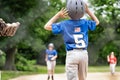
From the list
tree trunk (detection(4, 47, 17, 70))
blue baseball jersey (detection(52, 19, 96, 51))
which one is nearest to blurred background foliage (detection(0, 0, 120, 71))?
tree trunk (detection(4, 47, 17, 70))

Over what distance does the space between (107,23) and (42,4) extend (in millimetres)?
15093

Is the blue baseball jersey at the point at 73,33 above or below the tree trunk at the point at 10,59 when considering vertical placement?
above

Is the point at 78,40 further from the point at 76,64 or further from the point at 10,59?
the point at 10,59

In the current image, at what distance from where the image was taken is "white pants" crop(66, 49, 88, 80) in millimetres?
5340

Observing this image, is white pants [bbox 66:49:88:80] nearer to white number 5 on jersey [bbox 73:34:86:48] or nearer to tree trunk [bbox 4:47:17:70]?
white number 5 on jersey [bbox 73:34:86:48]

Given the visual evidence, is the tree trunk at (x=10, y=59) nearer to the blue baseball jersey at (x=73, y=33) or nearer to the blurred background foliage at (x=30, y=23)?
the blurred background foliage at (x=30, y=23)

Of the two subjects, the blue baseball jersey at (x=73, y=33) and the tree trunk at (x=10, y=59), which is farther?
the tree trunk at (x=10, y=59)

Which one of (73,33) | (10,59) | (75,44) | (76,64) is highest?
(73,33)

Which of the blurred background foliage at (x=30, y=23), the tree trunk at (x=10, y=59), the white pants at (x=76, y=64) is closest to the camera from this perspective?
the white pants at (x=76, y=64)

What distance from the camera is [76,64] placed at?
212 inches

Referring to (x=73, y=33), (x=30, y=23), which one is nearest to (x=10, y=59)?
(x=30, y=23)

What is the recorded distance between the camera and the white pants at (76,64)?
17.5ft

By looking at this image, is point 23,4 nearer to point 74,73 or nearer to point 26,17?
point 26,17

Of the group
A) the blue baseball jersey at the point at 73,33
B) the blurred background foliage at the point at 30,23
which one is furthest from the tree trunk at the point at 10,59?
the blue baseball jersey at the point at 73,33
